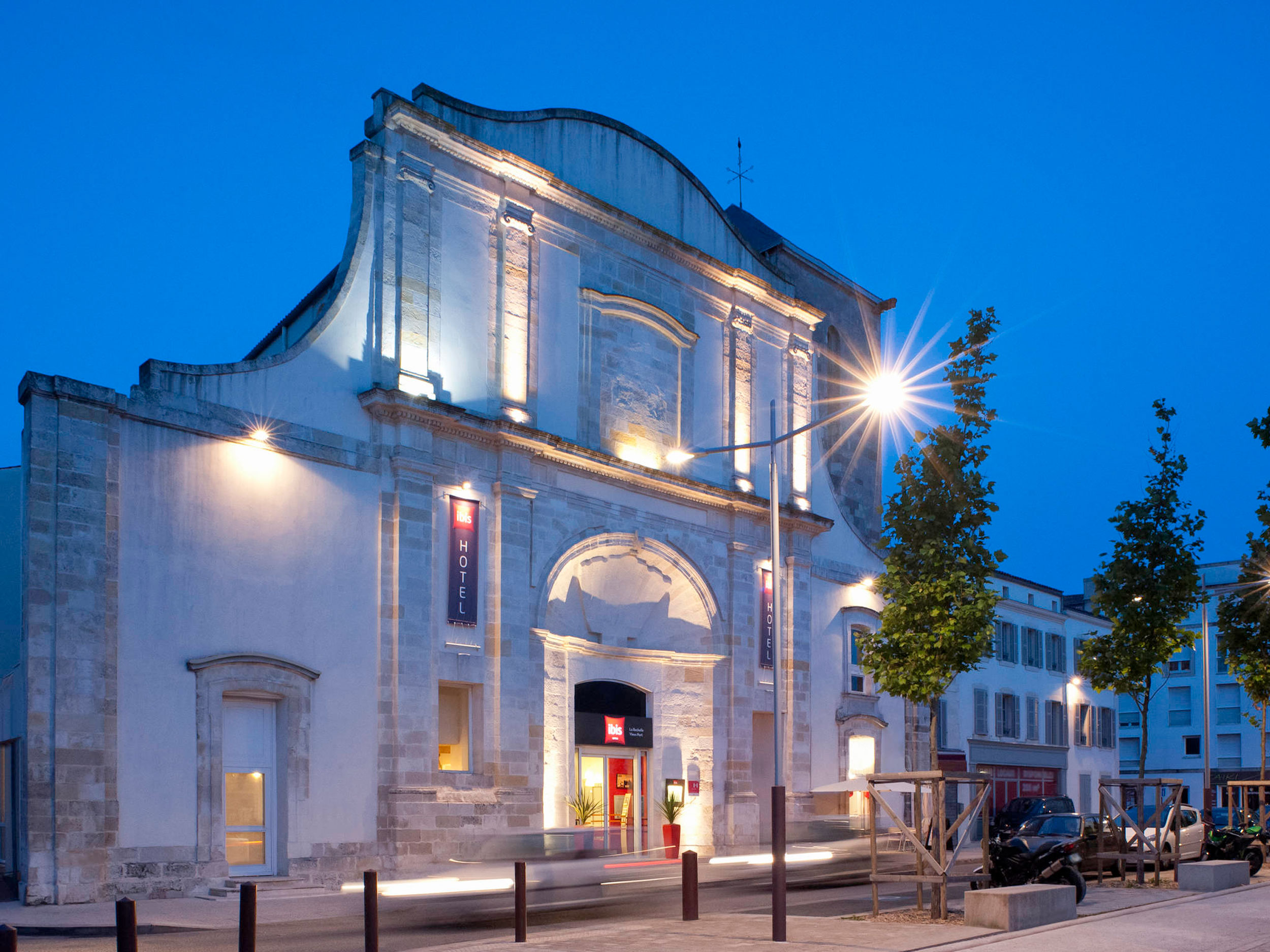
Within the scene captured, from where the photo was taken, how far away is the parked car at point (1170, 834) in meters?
23.5

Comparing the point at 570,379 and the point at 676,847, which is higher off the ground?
the point at 570,379

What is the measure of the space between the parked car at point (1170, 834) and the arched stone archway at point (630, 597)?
11830mm

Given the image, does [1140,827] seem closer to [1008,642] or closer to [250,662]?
[250,662]

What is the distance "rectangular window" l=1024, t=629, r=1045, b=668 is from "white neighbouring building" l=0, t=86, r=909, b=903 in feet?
50.9

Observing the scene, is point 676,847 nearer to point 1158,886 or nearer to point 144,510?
point 1158,886

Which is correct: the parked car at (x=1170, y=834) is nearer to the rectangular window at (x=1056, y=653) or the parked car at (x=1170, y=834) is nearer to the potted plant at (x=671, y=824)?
the potted plant at (x=671, y=824)

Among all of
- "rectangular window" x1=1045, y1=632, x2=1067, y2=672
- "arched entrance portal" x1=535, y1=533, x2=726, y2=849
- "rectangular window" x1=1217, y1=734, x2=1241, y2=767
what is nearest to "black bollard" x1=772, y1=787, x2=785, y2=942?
"arched entrance portal" x1=535, y1=533, x2=726, y2=849

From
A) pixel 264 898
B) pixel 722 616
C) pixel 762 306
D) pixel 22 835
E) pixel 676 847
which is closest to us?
pixel 22 835

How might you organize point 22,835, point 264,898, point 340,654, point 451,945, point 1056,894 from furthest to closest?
point 340,654
point 264,898
point 22,835
point 1056,894
point 451,945

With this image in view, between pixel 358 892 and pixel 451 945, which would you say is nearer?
pixel 451 945

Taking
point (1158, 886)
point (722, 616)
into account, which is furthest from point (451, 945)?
point (722, 616)

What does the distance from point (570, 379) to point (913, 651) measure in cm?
1176

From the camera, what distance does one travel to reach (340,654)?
80.5 feet

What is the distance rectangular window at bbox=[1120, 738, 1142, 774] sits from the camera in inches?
3098
